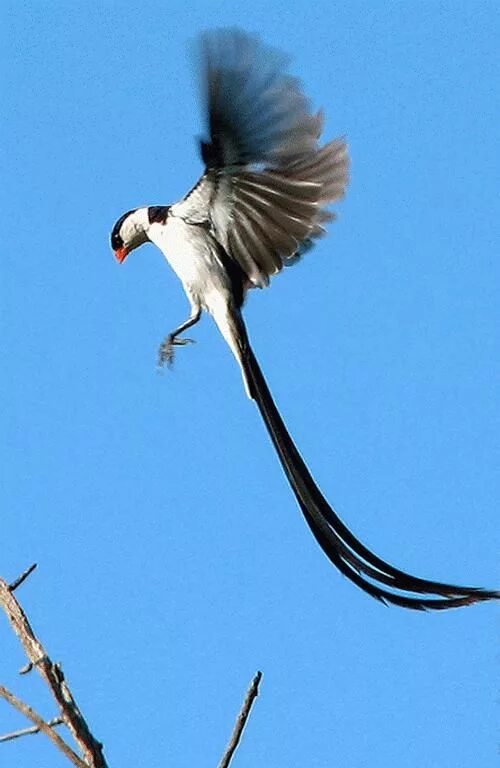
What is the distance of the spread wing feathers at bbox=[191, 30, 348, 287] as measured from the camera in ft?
8.34

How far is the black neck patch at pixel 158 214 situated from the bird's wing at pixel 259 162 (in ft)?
0.18

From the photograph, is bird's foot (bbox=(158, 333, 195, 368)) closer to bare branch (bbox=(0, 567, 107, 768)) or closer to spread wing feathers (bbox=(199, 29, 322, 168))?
spread wing feathers (bbox=(199, 29, 322, 168))

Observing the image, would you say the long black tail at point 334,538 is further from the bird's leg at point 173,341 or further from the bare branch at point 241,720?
the bare branch at point 241,720

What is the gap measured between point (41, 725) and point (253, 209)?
1.57m

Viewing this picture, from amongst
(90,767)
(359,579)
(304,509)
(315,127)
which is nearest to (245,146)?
(315,127)

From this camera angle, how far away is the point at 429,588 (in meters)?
2.25

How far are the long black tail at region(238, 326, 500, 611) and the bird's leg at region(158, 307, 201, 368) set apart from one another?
0.37 ft

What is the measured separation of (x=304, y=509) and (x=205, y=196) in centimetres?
74

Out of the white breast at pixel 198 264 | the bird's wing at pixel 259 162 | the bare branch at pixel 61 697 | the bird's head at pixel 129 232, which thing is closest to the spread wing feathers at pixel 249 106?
the bird's wing at pixel 259 162

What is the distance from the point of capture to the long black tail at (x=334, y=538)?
2206mm

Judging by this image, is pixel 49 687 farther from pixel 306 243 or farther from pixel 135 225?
pixel 135 225

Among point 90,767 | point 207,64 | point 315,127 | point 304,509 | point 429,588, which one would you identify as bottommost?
point 90,767

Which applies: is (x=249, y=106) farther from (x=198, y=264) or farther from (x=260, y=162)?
(x=198, y=264)

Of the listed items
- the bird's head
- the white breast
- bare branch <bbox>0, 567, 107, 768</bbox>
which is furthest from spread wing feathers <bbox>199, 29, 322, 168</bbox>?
bare branch <bbox>0, 567, 107, 768</bbox>
